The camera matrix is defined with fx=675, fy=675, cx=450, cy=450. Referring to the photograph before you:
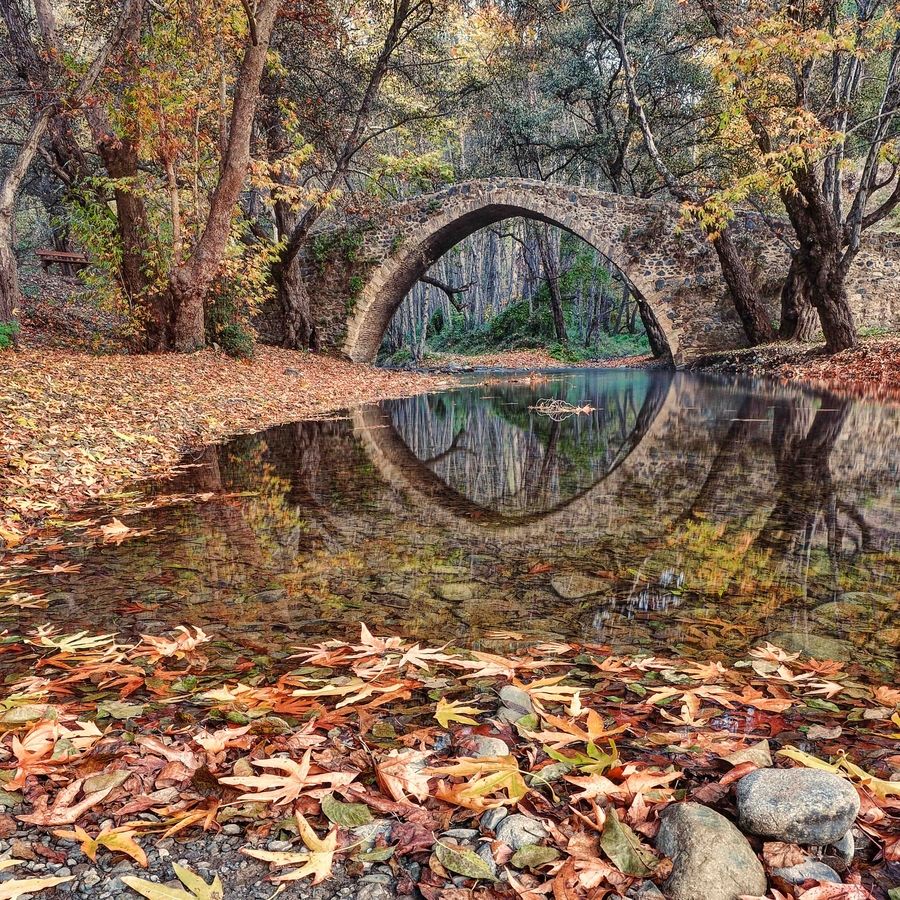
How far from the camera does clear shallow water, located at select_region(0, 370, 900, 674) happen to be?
244 centimetres

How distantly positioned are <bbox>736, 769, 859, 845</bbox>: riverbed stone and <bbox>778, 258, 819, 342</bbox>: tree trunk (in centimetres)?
1520

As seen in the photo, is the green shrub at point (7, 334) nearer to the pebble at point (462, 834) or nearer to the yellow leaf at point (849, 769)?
the pebble at point (462, 834)

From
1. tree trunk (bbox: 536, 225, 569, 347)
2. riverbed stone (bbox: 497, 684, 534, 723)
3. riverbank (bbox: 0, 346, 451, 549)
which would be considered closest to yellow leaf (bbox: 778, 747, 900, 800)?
riverbed stone (bbox: 497, 684, 534, 723)

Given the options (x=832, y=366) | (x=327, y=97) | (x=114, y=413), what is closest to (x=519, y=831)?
(x=114, y=413)

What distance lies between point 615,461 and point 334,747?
4424 millimetres

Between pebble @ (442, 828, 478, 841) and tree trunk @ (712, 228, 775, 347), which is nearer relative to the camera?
pebble @ (442, 828, 478, 841)

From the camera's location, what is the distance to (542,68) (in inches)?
896

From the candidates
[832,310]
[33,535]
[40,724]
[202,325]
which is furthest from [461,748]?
[832,310]

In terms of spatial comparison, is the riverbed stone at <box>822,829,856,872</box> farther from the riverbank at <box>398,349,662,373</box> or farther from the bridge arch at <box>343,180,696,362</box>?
the riverbank at <box>398,349,662,373</box>

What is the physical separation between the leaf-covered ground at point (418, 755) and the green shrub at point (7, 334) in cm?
876

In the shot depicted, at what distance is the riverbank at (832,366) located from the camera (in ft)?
34.0

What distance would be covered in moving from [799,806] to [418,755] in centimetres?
80

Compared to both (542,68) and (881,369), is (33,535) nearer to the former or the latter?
(881,369)

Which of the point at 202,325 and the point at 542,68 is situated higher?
the point at 542,68
